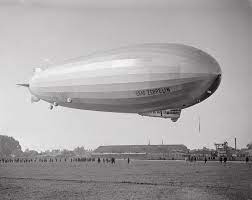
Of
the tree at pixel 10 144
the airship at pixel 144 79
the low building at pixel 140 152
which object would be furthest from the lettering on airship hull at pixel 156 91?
the low building at pixel 140 152

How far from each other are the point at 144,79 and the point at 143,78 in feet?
0.09

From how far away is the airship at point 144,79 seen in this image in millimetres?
6305

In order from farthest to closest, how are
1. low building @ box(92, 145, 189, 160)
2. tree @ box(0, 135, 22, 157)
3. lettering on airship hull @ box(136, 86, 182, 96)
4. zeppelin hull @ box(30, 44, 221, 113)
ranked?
low building @ box(92, 145, 189, 160) < tree @ box(0, 135, 22, 157) < lettering on airship hull @ box(136, 86, 182, 96) < zeppelin hull @ box(30, 44, 221, 113)

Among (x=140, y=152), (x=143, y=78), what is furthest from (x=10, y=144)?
(x=140, y=152)

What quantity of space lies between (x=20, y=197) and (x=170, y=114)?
3.55 meters

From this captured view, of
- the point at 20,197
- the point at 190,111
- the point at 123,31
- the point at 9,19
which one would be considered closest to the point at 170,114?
the point at 190,111

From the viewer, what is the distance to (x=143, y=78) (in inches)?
257

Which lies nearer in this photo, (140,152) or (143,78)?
(143,78)

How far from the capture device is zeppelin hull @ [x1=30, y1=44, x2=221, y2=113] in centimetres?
630

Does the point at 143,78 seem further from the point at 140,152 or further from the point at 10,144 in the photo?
the point at 140,152

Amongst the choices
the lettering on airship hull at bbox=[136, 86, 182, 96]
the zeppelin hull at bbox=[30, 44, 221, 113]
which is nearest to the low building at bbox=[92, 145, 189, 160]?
the zeppelin hull at bbox=[30, 44, 221, 113]

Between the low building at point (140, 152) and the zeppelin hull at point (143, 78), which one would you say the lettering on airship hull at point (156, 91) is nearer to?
the zeppelin hull at point (143, 78)

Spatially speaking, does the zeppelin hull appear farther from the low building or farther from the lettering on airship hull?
the low building

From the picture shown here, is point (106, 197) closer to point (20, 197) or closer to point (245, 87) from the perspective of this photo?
point (20, 197)
